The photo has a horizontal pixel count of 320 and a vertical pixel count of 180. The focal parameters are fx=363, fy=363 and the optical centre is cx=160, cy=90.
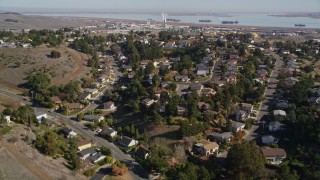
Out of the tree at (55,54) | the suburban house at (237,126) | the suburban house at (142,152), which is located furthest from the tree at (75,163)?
the tree at (55,54)

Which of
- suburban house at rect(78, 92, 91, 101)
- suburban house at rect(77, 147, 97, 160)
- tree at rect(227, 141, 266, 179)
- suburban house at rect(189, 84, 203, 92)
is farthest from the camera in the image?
suburban house at rect(78, 92, 91, 101)

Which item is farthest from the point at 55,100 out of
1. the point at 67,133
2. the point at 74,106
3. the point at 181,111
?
the point at 181,111

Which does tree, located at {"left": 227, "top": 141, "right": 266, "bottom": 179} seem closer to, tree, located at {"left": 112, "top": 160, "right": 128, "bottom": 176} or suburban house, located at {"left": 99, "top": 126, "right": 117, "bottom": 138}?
tree, located at {"left": 112, "top": 160, "right": 128, "bottom": 176}

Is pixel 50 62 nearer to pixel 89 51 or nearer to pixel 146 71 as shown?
pixel 89 51

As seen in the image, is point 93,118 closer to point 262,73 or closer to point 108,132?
point 108,132

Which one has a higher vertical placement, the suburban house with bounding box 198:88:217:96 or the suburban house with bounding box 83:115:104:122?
the suburban house with bounding box 198:88:217:96

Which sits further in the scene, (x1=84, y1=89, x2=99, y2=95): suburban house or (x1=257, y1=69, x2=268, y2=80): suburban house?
(x1=257, y1=69, x2=268, y2=80): suburban house

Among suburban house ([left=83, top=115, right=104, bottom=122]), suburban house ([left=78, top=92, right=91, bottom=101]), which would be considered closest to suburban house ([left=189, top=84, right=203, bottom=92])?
suburban house ([left=83, top=115, right=104, bottom=122])
